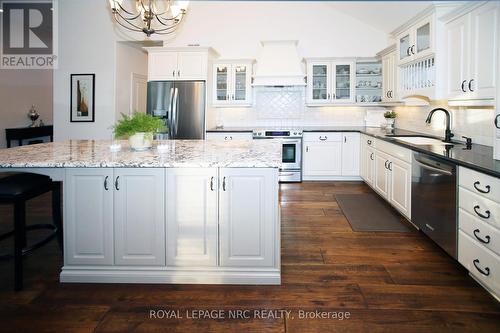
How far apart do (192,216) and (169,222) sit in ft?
0.55

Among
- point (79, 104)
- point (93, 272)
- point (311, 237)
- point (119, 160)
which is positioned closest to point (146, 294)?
point (93, 272)

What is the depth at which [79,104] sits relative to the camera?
6.44 meters

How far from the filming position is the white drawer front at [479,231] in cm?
228

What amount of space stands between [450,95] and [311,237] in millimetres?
1886

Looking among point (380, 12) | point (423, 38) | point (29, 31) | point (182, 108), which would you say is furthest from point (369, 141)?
point (29, 31)

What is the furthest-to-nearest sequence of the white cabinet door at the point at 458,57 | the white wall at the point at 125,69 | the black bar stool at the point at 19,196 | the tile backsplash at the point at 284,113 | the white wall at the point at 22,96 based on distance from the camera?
the white wall at the point at 22,96, the tile backsplash at the point at 284,113, the white wall at the point at 125,69, the white cabinet door at the point at 458,57, the black bar stool at the point at 19,196

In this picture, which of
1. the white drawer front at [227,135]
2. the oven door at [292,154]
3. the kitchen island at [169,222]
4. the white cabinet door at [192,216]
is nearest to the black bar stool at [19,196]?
the kitchen island at [169,222]

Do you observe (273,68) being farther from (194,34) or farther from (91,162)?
(91,162)

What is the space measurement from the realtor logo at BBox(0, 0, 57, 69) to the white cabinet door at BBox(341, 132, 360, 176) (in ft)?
16.9

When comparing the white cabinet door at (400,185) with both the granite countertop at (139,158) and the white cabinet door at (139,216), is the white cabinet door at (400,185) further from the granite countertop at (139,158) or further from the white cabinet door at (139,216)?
the white cabinet door at (139,216)

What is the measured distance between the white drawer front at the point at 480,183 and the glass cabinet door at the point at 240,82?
4.67 m

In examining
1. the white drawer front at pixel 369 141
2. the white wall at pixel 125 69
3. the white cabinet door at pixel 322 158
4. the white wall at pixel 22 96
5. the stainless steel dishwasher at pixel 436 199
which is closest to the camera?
the stainless steel dishwasher at pixel 436 199

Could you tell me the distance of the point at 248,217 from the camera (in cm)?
267

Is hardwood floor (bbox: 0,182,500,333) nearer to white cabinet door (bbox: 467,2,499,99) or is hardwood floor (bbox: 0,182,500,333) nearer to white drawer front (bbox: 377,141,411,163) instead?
white drawer front (bbox: 377,141,411,163)
